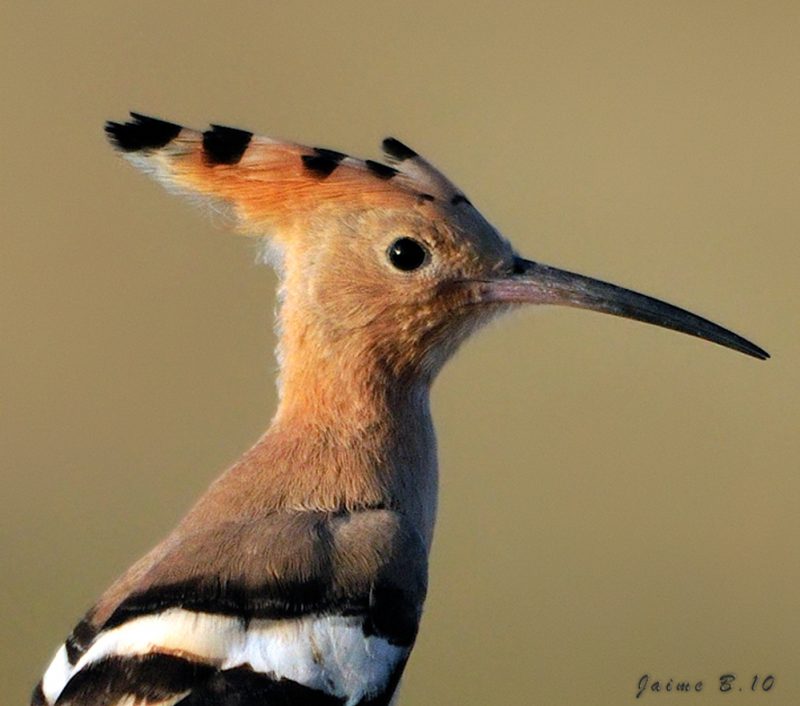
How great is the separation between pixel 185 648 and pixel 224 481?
1.08ft

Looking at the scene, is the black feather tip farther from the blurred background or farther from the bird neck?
the blurred background

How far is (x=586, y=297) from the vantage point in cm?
224

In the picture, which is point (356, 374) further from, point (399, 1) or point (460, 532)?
point (399, 1)

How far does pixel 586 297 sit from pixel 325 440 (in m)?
0.40

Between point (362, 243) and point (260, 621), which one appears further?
point (362, 243)

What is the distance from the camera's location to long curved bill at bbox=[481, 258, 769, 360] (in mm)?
2203

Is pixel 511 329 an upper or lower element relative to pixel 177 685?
upper

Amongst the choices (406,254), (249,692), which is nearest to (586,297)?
(406,254)

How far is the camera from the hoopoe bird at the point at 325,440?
1871mm

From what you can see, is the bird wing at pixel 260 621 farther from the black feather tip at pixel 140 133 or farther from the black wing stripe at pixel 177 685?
the black feather tip at pixel 140 133

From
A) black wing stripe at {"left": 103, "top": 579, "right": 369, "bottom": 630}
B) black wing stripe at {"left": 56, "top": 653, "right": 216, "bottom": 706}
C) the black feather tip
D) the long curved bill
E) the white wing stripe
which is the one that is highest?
the black feather tip

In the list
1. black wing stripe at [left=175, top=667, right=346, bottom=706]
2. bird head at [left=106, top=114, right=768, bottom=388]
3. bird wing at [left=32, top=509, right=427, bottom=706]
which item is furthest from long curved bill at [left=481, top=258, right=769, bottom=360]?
black wing stripe at [left=175, top=667, right=346, bottom=706]

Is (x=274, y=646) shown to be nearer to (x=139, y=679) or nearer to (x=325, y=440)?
(x=139, y=679)

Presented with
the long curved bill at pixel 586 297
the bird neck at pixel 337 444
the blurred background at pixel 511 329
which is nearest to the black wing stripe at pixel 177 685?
the bird neck at pixel 337 444
